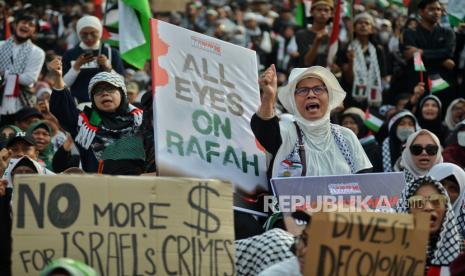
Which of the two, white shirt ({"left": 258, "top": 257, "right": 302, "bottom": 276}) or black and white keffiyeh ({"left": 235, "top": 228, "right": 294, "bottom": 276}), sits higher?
black and white keffiyeh ({"left": 235, "top": 228, "right": 294, "bottom": 276})

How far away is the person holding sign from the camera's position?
9203 millimetres

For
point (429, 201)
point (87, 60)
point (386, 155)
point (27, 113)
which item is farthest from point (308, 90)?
point (27, 113)

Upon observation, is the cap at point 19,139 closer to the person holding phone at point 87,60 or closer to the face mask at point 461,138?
the person holding phone at point 87,60

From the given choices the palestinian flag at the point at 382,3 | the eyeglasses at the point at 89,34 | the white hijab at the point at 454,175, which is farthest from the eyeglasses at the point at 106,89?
the palestinian flag at the point at 382,3

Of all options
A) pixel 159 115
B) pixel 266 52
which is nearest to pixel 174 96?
pixel 159 115

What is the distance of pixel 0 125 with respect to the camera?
13195mm

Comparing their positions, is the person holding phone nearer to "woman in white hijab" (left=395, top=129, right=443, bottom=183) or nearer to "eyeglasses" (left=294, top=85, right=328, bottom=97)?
"woman in white hijab" (left=395, top=129, right=443, bottom=183)

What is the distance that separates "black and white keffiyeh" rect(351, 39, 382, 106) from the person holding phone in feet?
8.90

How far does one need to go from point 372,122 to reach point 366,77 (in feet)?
2.71

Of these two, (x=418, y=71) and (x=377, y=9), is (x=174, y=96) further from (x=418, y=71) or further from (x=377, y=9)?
(x=377, y=9)

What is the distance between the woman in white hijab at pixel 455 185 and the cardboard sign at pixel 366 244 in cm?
184

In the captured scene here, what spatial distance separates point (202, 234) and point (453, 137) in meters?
5.56

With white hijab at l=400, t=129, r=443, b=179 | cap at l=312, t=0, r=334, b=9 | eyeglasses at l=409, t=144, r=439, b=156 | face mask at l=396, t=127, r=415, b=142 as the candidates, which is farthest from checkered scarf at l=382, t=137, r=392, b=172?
cap at l=312, t=0, r=334, b=9

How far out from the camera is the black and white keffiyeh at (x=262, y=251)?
7.05 meters
